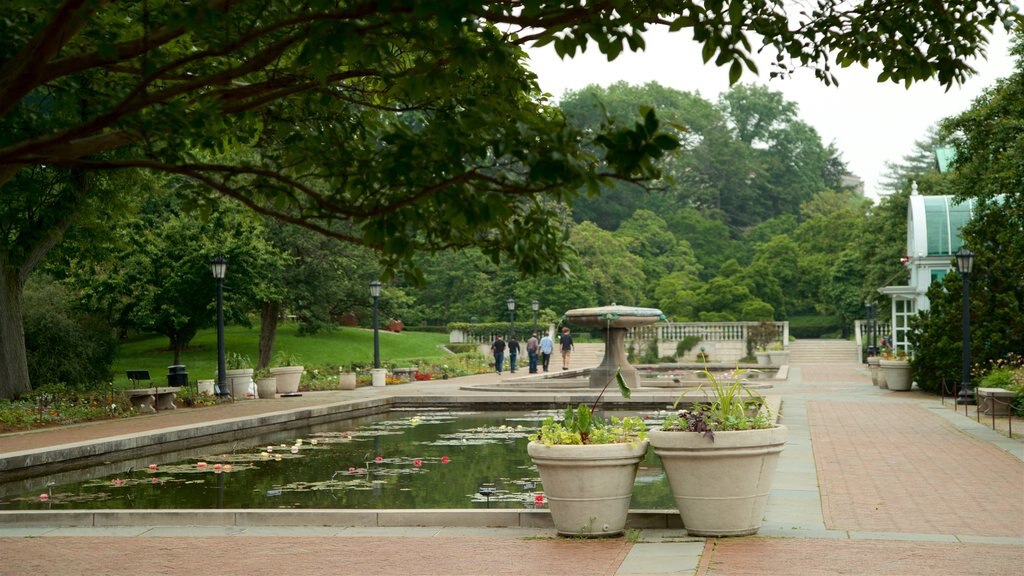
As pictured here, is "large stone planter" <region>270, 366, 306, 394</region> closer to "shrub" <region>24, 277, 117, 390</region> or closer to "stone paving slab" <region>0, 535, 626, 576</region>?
"shrub" <region>24, 277, 117, 390</region>

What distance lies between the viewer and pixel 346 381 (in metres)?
34.2

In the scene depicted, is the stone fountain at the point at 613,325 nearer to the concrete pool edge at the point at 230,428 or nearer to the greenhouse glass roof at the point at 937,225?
the concrete pool edge at the point at 230,428

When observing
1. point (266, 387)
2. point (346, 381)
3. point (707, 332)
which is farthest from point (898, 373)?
point (707, 332)

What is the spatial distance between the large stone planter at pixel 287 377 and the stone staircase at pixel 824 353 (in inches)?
1284

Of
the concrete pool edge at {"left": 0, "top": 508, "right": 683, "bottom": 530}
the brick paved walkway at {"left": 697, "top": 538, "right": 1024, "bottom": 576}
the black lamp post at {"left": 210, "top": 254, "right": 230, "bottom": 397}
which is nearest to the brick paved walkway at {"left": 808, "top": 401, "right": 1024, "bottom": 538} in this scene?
the brick paved walkway at {"left": 697, "top": 538, "right": 1024, "bottom": 576}

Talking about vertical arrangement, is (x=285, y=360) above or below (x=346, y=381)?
above

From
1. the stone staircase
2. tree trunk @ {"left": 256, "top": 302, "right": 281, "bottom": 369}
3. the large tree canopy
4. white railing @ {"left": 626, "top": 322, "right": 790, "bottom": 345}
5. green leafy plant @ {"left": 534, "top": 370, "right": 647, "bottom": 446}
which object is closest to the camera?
the large tree canopy

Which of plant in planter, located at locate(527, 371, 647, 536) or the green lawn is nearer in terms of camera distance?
plant in planter, located at locate(527, 371, 647, 536)

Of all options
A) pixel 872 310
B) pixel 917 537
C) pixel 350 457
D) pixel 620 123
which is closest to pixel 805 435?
pixel 350 457

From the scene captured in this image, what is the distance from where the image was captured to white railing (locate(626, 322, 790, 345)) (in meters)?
59.8

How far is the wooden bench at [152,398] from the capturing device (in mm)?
24594

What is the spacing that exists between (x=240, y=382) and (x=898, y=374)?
1711 cm

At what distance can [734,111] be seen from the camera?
12069 centimetres

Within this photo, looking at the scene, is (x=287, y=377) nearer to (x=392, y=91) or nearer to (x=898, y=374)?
(x=898, y=374)
